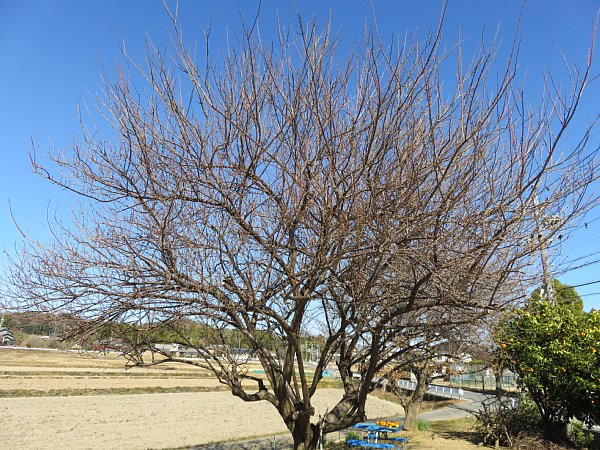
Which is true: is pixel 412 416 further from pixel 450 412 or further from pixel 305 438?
pixel 305 438

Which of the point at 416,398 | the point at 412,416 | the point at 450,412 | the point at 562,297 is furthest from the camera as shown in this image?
the point at 450,412

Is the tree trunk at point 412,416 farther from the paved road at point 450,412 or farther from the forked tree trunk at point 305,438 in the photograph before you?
the forked tree trunk at point 305,438

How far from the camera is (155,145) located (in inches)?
152

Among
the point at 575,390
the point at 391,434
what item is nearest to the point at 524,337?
the point at 575,390

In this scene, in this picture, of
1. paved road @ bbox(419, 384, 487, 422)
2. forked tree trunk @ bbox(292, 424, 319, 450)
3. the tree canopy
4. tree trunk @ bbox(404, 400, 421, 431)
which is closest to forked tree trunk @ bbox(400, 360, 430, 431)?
tree trunk @ bbox(404, 400, 421, 431)

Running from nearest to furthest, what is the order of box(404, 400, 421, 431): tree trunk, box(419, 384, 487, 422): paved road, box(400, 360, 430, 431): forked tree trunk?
box(400, 360, 430, 431): forked tree trunk → box(404, 400, 421, 431): tree trunk → box(419, 384, 487, 422): paved road

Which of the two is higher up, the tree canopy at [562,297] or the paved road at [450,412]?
the tree canopy at [562,297]

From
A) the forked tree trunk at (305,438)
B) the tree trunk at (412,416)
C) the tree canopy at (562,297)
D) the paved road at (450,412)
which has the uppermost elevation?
the tree canopy at (562,297)

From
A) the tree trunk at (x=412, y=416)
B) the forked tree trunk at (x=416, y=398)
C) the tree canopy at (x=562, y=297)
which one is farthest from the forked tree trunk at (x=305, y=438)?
the tree trunk at (x=412, y=416)

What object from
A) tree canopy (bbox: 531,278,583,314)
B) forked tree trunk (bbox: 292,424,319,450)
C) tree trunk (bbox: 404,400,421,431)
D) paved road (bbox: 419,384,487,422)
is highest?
tree canopy (bbox: 531,278,583,314)

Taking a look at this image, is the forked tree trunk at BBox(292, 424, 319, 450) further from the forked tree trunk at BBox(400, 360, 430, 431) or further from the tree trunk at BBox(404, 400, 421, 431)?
the tree trunk at BBox(404, 400, 421, 431)

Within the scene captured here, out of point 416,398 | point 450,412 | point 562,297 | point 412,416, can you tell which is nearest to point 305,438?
point 416,398

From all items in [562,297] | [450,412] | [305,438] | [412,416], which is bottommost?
[450,412]

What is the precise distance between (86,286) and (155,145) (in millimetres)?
1492
